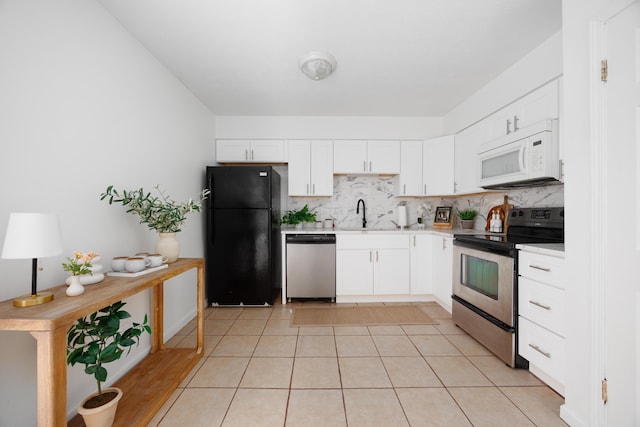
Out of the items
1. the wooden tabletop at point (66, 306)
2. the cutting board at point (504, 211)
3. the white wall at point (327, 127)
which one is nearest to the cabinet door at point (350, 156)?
the white wall at point (327, 127)

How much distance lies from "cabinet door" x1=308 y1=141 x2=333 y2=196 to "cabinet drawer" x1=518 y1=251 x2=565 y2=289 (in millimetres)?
2253

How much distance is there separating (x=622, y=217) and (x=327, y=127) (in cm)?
300

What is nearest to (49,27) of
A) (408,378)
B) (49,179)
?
(49,179)

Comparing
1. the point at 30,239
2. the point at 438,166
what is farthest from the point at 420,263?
the point at 30,239

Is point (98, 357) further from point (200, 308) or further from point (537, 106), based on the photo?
point (537, 106)

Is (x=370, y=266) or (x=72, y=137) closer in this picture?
(x=72, y=137)

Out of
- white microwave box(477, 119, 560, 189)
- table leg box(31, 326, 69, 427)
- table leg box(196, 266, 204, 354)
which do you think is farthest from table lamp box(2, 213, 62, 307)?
white microwave box(477, 119, 560, 189)

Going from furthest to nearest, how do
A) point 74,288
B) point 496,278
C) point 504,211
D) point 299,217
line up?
point 299,217, point 504,211, point 496,278, point 74,288

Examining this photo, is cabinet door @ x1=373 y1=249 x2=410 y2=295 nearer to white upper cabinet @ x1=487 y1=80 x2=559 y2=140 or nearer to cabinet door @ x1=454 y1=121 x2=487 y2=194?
cabinet door @ x1=454 y1=121 x2=487 y2=194

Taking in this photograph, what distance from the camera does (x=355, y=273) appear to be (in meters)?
3.41

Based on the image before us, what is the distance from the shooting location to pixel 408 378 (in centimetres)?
189

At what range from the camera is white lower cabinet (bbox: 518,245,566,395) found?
162 centimetres

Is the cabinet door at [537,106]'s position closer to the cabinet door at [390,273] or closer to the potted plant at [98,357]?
the cabinet door at [390,273]

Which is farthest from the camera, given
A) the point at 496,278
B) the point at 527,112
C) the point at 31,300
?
the point at 527,112
